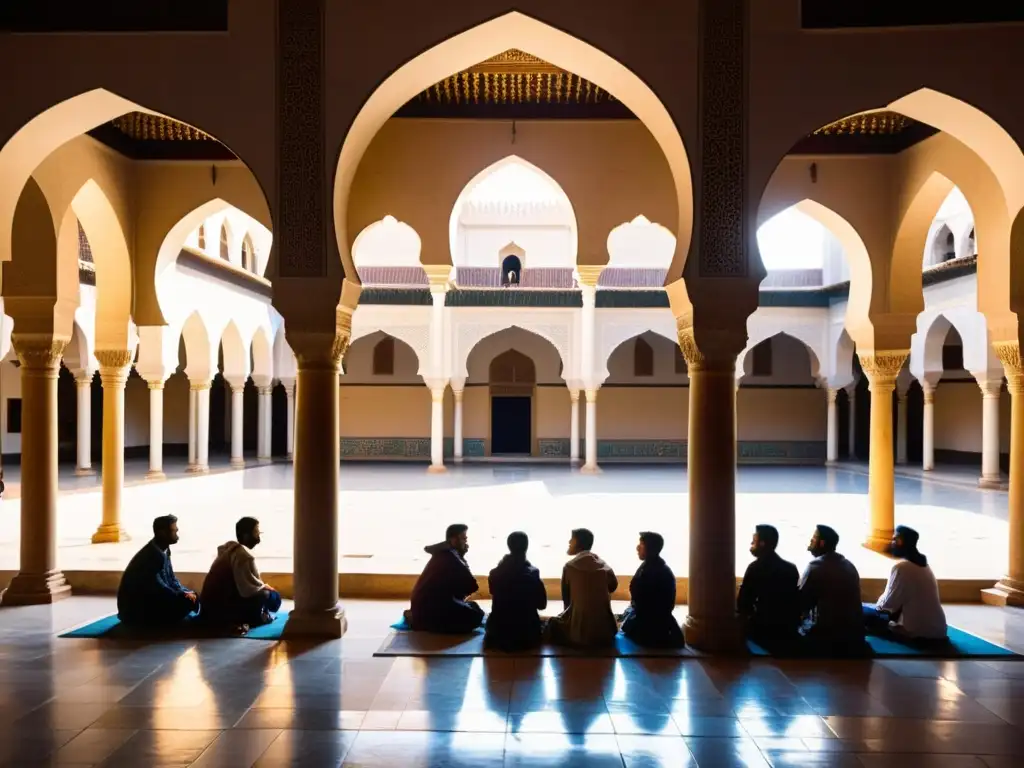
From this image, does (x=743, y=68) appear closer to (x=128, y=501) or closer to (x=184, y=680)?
(x=184, y=680)

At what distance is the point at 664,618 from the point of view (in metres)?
5.30

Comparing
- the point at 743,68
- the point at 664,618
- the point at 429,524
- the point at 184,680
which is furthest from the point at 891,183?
the point at 184,680

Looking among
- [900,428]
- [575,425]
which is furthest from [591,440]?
[900,428]

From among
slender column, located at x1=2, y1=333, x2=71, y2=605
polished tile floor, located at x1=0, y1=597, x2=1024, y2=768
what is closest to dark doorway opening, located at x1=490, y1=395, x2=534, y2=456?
slender column, located at x1=2, y1=333, x2=71, y2=605

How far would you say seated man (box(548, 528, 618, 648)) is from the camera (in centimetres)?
518

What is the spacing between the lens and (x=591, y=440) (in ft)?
60.0

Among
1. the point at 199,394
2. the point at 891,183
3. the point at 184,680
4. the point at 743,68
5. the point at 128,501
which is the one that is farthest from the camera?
the point at 199,394

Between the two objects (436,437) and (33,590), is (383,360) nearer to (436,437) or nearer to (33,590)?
(436,437)

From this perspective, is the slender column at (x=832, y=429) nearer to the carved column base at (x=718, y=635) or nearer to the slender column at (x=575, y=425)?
the slender column at (x=575, y=425)

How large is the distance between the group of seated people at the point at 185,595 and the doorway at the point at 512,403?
1650 cm

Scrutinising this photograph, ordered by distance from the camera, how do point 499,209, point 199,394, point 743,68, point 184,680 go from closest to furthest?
point 184,680 → point 743,68 → point 199,394 → point 499,209

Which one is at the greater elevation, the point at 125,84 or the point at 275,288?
the point at 125,84

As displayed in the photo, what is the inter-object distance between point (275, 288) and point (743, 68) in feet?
10.6

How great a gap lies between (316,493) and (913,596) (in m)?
3.90
